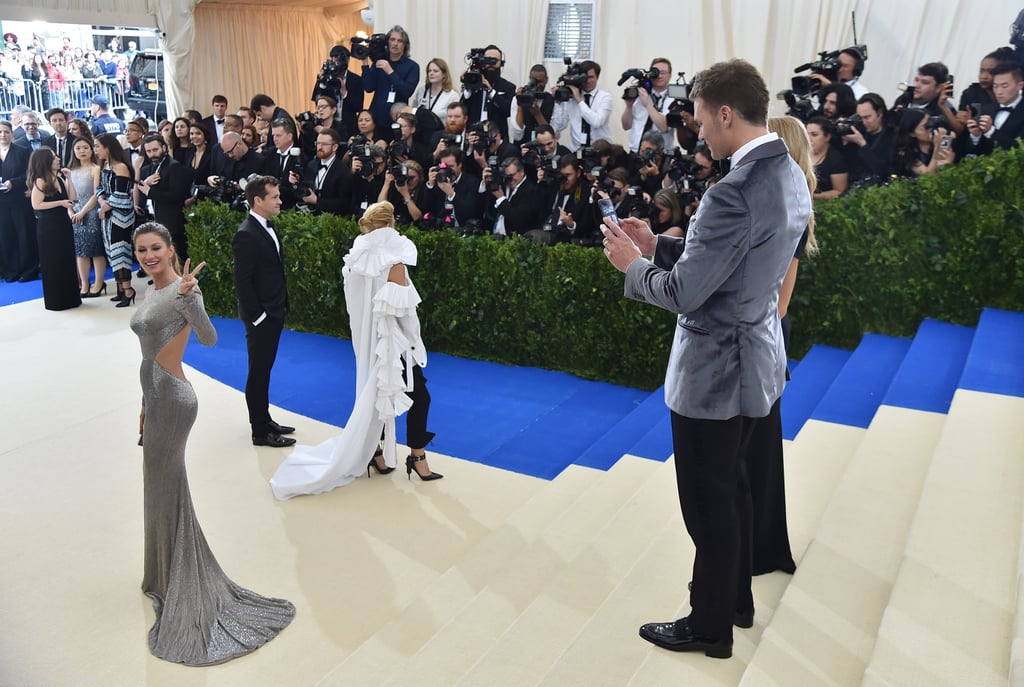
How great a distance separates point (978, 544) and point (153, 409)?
3.27m

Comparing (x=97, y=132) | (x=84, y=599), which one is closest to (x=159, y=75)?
(x=97, y=132)

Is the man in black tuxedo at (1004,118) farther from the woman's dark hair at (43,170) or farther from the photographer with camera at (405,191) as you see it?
the woman's dark hair at (43,170)

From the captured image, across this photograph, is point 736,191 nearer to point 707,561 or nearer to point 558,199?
point 707,561

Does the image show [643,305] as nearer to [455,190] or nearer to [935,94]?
[455,190]

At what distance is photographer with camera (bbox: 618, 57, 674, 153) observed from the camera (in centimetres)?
840

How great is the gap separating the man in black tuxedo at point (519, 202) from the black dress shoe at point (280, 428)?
2.48m

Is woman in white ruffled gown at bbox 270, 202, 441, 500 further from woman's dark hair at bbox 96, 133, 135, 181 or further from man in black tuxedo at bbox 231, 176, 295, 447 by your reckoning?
woman's dark hair at bbox 96, 133, 135, 181

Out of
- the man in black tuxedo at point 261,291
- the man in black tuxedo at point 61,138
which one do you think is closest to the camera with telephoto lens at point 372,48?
the man in black tuxedo at point 61,138

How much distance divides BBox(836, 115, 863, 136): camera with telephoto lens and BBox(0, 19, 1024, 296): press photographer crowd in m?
0.01

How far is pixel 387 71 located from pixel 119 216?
319 cm

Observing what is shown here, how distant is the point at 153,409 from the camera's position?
3.79 m

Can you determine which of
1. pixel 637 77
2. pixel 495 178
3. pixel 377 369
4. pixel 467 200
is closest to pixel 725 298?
pixel 377 369

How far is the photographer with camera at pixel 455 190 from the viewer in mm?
7770

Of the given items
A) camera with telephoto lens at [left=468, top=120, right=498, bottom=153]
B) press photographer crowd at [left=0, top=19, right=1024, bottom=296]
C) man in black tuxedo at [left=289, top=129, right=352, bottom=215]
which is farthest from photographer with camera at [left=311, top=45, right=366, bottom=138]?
camera with telephoto lens at [left=468, top=120, right=498, bottom=153]
